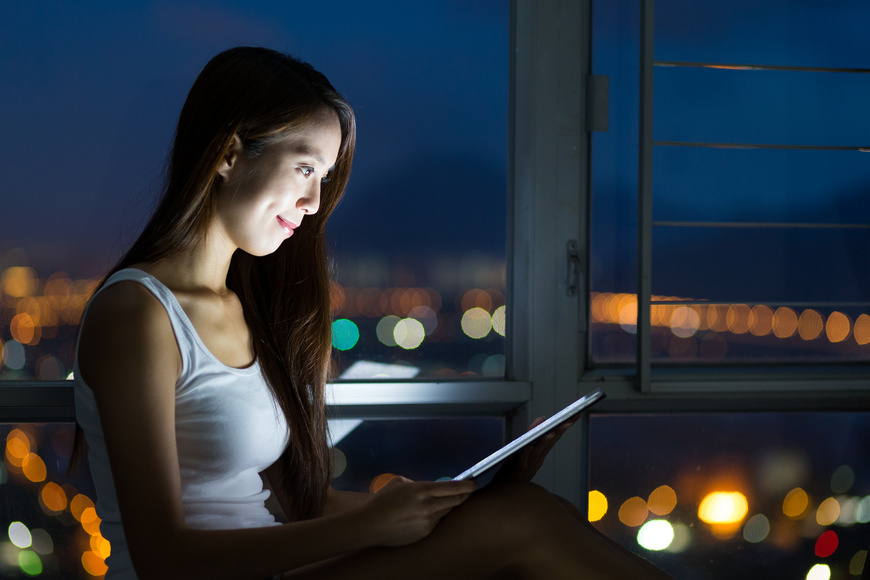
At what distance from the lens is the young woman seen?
87cm

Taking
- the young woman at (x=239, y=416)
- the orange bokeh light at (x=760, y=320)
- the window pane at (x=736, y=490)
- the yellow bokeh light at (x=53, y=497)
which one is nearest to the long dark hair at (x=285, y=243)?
the young woman at (x=239, y=416)

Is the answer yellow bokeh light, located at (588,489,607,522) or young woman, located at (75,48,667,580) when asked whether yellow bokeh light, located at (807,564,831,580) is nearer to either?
yellow bokeh light, located at (588,489,607,522)

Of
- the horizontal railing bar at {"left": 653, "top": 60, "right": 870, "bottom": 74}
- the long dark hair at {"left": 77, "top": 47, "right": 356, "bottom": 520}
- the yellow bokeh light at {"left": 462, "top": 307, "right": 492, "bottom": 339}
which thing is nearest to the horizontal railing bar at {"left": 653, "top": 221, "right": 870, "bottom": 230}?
the horizontal railing bar at {"left": 653, "top": 60, "right": 870, "bottom": 74}

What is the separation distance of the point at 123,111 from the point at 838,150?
1.75 metres

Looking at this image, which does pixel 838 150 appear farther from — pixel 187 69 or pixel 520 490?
pixel 187 69

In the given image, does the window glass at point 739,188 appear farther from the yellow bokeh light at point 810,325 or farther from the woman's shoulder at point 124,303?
the woman's shoulder at point 124,303

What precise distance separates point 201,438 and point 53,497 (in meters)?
0.85

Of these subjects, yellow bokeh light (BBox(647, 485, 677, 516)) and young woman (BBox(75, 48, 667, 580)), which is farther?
yellow bokeh light (BBox(647, 485, 677, 516))

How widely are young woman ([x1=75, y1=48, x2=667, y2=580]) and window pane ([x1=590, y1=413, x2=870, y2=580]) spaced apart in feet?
2.39

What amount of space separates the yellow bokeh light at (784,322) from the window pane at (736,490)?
0.22 m

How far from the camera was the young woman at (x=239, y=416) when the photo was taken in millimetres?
868

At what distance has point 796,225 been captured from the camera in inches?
64.6

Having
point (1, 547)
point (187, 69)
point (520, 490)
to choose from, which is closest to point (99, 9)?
point (187, 69)

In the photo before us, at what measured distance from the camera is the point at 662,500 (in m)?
1.74
